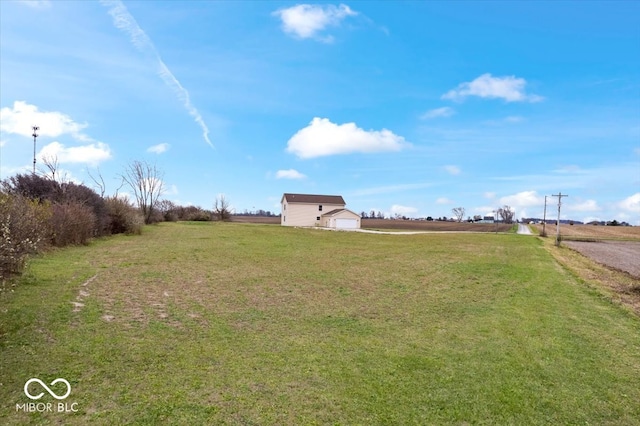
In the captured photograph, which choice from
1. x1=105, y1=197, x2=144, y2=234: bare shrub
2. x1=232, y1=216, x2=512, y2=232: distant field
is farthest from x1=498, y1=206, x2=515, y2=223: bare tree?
x1=105, y1=197, x2=144, y2=234: bare shrub

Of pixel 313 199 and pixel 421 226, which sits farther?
pixel 421 226

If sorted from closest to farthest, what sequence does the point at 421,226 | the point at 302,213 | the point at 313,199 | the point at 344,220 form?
the point at 344,220
the point at 302,213
the point at 313,199
the point at 421,226

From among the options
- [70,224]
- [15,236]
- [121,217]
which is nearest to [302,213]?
[121,217]

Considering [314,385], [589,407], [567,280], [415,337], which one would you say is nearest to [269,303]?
[415,337]

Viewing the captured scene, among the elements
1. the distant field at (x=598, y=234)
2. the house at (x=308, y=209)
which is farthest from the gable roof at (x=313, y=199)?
the distant field at (x=598, y=234)

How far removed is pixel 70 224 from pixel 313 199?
42205mm

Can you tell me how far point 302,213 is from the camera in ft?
182

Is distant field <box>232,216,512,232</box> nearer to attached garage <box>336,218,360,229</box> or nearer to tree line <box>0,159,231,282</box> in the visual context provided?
attached garage <box>336,218,360,229</box>

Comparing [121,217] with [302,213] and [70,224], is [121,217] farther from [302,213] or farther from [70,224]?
[302,213]

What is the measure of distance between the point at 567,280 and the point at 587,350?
7.83 m

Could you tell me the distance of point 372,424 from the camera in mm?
3367

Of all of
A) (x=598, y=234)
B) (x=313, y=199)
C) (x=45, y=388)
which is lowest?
(x=45, y=388)

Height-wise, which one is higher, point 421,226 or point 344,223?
point 421,226

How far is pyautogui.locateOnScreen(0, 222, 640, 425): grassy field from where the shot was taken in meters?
3.60
